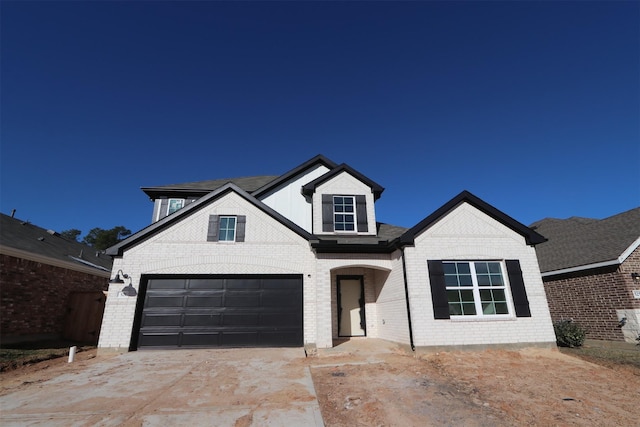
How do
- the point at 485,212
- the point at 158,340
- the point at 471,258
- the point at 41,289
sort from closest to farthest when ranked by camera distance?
the point at 471,258, the point at 158,340, the point at 485,212, the point at 41,289

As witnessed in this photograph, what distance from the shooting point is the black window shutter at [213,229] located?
35.6 feet

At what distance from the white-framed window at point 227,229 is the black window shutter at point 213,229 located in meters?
0.15

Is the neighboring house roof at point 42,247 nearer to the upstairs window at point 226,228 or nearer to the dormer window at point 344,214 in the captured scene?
the upstairs window at point 226,228

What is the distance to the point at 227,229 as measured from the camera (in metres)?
11.1

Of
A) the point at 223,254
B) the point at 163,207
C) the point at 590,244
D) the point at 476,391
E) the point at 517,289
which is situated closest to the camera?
the point at 476,391

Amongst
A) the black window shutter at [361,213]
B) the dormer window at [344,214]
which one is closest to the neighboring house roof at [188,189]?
the dormer window at [344,214]

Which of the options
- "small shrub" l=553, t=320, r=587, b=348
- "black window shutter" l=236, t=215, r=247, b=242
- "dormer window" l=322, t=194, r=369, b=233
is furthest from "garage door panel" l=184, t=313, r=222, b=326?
"small shrub" l=553, t=320, r=587, b=348

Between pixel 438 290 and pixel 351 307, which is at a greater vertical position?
Answer: pixel 438 290

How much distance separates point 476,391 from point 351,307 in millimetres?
6882

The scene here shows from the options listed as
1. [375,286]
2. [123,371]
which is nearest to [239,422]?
[123,371]

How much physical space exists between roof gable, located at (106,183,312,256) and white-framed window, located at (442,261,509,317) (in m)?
5.05

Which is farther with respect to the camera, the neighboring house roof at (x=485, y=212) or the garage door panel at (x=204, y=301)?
the garage door panel at (x=204, y=301)

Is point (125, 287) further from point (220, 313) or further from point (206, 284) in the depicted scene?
point (220, 313)

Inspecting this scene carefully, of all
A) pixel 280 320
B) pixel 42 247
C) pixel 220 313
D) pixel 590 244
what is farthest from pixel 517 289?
pixel 42 247
